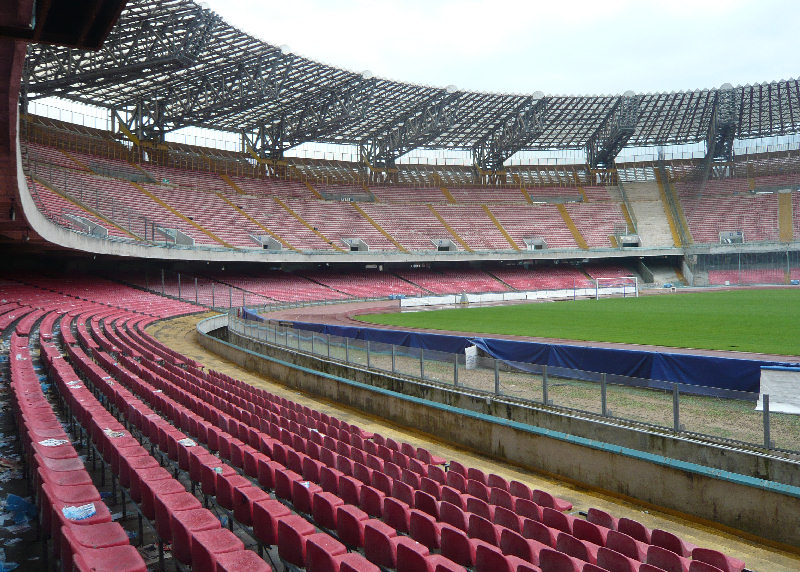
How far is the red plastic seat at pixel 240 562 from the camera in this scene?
4371 millimetres

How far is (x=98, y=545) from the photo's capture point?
15.2ft

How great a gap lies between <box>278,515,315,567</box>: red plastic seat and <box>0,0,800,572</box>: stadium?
1.0 inches

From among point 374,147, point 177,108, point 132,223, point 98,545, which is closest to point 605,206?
point 374,147

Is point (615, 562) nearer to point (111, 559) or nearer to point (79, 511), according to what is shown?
point (111, 559)

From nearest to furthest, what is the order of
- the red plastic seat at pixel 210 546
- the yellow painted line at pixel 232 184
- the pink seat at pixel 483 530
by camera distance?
the red plastic seat at pixel 210 546 → the pink seat at pixel 483 530 → the yellow painted line at pixel 232 184

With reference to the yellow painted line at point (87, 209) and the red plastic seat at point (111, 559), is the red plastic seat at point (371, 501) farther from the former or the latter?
the yellow painted line at point (87, 209)

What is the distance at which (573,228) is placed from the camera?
6150cm

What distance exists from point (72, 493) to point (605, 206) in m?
65.9

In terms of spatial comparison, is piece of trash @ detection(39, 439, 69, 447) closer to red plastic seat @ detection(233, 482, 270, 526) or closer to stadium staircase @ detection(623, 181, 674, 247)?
red plastic seat @ detection(233, 482, 270, 526)

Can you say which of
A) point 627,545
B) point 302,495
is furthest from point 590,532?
point 302,495

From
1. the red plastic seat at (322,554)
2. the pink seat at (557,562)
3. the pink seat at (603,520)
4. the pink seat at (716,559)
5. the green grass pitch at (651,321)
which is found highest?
the red plastic seat at (322,554)

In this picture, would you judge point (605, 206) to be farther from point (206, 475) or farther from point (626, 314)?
point (206, 475)

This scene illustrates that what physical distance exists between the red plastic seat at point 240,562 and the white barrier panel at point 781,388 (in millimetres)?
7045

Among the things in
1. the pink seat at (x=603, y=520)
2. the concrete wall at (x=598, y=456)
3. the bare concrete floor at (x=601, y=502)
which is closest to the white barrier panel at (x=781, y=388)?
the concrete wall at (x=598, y=456)
